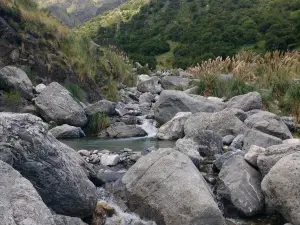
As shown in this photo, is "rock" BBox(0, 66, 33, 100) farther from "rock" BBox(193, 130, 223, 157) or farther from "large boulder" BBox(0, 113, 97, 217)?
"large boulder" BBox(0, 113, 97, 217)

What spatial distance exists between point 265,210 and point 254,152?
43.4 inches

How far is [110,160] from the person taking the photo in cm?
803

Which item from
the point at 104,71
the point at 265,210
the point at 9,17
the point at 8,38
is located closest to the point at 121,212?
the point at 265,210

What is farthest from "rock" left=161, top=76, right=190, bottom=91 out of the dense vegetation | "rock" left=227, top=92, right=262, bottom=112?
the dense vegetation

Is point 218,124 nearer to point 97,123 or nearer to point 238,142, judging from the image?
point 238,142

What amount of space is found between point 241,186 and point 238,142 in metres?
2.92

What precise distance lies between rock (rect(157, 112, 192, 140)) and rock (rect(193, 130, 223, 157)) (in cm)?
192

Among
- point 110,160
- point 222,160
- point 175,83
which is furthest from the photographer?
point 175,83

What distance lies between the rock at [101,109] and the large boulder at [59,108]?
369 millimetres

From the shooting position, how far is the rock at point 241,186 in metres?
6.17

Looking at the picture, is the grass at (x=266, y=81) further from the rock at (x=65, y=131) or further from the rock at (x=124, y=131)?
the rock at (x=65, y=131)

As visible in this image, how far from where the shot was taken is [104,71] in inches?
688

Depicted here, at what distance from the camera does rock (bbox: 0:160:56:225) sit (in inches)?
147

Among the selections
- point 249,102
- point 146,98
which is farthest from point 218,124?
point 146,98
